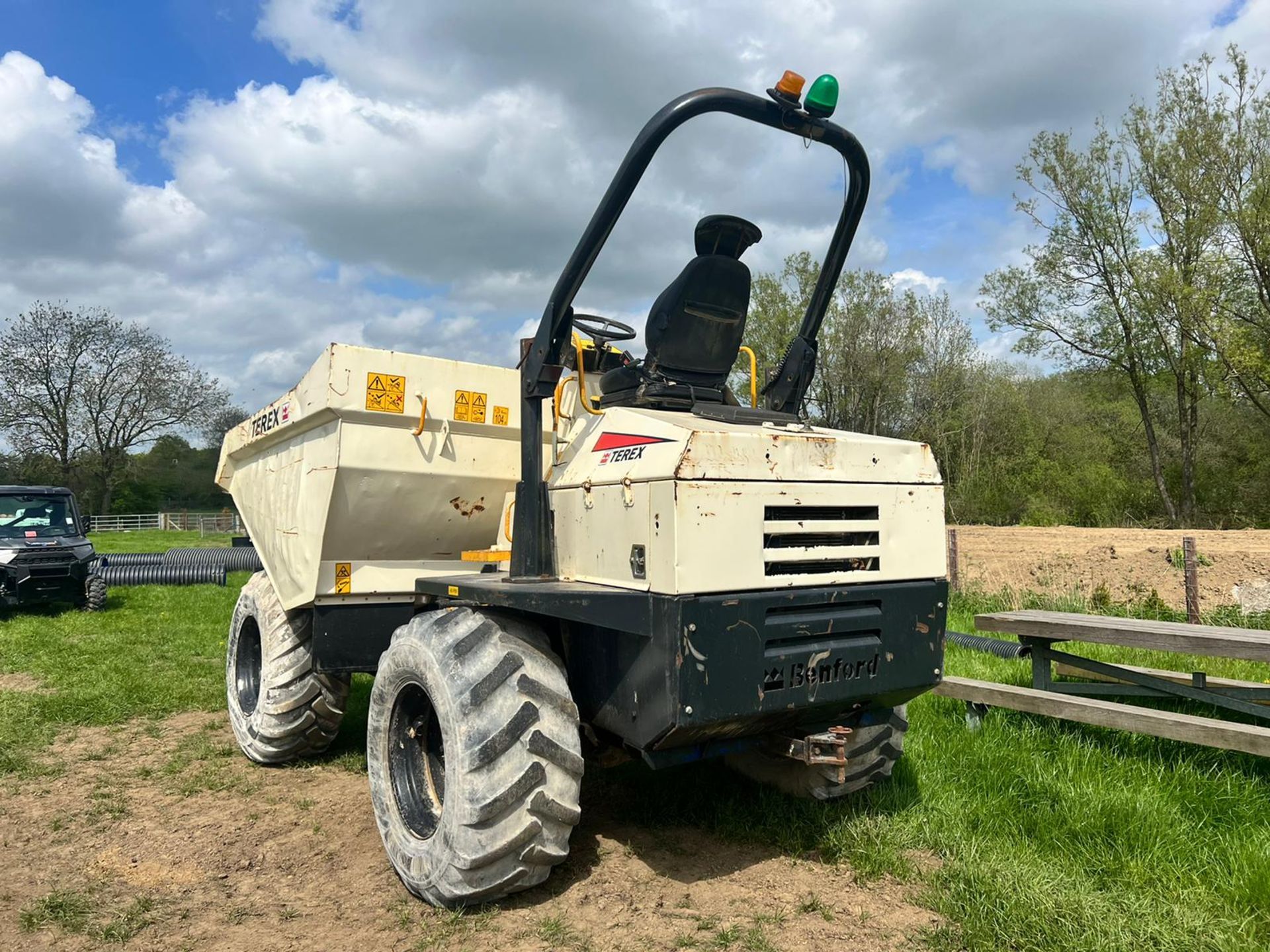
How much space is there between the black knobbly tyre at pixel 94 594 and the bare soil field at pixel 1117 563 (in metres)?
12.7

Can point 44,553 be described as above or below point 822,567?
below

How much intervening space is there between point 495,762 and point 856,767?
69.3 inches

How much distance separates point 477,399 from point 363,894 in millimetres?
2364

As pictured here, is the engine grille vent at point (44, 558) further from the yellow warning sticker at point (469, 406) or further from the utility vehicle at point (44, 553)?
the yellow warning sticker at point (469, 406)

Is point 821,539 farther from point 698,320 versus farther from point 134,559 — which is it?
point 134,559

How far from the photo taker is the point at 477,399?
4.59 metres

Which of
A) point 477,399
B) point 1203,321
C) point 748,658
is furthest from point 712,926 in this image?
point 1203,321

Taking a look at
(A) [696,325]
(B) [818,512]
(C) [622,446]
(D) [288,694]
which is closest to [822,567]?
(B) [818,512]

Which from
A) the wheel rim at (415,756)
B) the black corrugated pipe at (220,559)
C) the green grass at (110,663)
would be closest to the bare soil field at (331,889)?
the wheel rim at (415,756)

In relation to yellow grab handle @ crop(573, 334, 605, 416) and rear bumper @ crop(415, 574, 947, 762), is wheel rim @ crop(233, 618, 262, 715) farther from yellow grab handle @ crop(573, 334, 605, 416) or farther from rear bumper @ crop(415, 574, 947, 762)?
yellow grab handle @ crop(573, 334, 605, 416)

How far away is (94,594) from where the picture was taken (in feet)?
42.4

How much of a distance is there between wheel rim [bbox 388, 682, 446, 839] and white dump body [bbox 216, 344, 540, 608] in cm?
86

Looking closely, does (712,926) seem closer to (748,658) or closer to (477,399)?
(748,658)

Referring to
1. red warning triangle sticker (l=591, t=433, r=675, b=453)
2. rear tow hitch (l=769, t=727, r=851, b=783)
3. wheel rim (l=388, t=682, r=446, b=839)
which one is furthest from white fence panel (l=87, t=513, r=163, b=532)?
rear tow hitch (l=769, t=727, r=851, b=783)
